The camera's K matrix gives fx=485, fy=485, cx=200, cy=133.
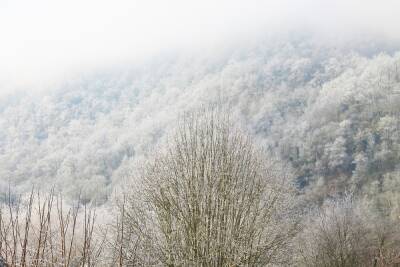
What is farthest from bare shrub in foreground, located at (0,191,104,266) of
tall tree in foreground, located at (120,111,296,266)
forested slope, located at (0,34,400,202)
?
forested slope, located at (0,34,400,202)

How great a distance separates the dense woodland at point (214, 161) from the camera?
36.8 feet

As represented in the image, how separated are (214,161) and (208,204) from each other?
1076 mm

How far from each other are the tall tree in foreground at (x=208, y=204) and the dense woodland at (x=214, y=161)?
47mm

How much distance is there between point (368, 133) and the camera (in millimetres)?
85375

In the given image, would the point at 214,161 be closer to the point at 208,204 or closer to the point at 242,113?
the point at 208,204

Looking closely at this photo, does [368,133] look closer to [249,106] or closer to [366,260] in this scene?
[249,106]

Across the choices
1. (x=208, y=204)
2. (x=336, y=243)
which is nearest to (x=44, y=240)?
(x=208, y=204)

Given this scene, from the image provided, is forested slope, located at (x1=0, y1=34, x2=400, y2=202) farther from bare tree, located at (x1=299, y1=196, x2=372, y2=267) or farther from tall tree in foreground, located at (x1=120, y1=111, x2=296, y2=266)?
tall tree in foreground, located at (x1=120, y1=111, x2=296, y2=266)

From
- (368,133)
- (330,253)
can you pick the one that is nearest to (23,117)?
(368,133)

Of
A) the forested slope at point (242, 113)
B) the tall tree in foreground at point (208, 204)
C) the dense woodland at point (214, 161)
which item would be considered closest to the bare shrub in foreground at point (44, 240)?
the dense woodland at point (214, 161)

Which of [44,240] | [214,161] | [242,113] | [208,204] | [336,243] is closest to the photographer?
[44,240]

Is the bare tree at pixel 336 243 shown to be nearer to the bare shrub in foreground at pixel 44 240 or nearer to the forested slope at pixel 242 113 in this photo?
the bare shrub in foreground at pixel 44 240

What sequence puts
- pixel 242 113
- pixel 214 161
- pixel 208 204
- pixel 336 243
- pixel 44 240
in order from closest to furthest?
pixel 44 240 → pixel 208 204 → pixel 214 161 → pixel 336 243 → pixel 242 113

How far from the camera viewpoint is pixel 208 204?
11.3 meters
